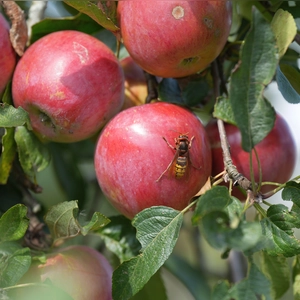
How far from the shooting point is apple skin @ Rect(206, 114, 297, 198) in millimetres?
868

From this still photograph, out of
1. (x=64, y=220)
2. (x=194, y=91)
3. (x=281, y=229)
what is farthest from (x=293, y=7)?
(x=64, y=220)

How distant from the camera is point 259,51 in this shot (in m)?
0.62

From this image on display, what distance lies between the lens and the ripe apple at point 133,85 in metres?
1.01

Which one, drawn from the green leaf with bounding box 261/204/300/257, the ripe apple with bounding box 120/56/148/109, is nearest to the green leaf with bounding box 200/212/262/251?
the green leaf with bounding box 261/204/300/257

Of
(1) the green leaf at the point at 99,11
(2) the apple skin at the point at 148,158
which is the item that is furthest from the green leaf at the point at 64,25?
(2) the apple skin at the point at 148,158

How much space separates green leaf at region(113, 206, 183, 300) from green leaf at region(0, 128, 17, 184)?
0.30m

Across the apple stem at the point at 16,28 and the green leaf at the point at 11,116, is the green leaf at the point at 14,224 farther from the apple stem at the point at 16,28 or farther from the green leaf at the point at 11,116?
the apple stem at the point at 16,28

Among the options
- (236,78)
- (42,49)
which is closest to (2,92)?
(42,49)

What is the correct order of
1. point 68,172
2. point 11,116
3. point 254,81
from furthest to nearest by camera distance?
1. point 68,172
2. point 11,116
3. point 254,81

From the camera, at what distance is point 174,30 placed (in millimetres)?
780

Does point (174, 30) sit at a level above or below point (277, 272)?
above

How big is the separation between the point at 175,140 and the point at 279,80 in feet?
0.57

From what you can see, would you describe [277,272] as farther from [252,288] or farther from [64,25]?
[64,25]

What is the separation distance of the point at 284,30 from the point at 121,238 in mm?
508
